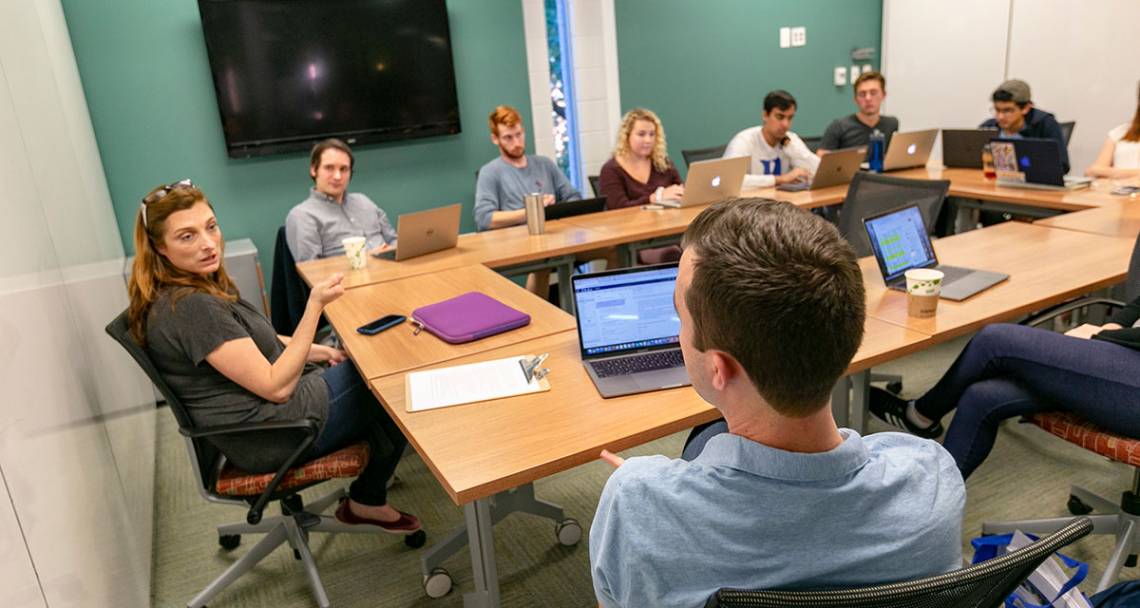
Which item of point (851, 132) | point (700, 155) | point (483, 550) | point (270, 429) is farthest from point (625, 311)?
point (851, 132)

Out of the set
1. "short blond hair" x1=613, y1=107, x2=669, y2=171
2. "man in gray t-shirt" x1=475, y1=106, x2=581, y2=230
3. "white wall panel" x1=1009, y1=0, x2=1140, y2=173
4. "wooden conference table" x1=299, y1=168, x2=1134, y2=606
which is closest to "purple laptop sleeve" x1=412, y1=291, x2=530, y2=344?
"wooden conference table" x1=299, y1=168, x2=1134, y2=606

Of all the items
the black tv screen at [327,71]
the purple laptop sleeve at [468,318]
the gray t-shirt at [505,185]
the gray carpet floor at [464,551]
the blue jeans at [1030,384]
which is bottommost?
the gray carpet floor at [464,551]

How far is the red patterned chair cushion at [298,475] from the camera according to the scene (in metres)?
1.95

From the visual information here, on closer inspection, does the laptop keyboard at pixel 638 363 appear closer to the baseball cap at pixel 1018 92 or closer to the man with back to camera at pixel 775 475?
the man with back to camera at pixel 775 475

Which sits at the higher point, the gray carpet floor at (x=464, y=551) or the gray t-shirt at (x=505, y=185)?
the gray t-shirt at (x=505, y=185)

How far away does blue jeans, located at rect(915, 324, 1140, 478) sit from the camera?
172cm

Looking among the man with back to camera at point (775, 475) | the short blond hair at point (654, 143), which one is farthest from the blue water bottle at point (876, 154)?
the man with back to camera at point (775, 475)

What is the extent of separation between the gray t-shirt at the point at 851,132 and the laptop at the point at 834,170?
81 cm

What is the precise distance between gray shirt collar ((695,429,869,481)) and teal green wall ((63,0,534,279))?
14.3ft

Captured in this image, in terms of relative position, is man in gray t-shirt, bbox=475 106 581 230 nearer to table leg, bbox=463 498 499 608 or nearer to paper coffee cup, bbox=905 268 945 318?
paper coffee cup, bbox=905 268 945 318

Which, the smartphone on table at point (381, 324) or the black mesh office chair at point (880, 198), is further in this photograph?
the black mesh office chair at point (880, 198)

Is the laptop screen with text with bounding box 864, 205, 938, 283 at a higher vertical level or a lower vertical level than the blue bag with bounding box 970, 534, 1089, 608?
higher

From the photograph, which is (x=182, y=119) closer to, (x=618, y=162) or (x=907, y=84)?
(x=618, y=162)

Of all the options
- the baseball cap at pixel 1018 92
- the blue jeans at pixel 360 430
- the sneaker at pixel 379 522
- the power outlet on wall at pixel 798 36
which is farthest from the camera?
the power outlet on wall at pixel 798 36
